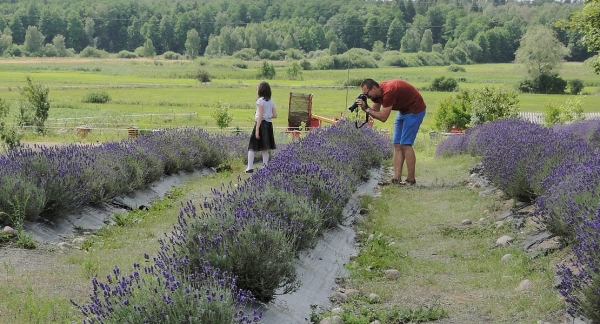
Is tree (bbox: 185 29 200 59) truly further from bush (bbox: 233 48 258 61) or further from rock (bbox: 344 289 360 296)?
rock (bbox: 344 289 360 296)

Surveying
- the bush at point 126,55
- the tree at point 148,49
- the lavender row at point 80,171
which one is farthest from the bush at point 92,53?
the lavender row at point 80,171

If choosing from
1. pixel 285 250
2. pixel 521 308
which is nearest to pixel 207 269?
pixel 285 250

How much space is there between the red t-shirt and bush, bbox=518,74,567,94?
76019 mm

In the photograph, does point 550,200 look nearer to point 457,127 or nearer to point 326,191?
point 326,191

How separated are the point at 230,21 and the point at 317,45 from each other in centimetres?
4160

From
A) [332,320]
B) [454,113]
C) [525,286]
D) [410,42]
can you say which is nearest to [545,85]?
[454,113]

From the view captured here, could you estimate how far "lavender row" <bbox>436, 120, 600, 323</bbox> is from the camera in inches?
168

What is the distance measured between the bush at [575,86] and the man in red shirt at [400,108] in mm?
74762

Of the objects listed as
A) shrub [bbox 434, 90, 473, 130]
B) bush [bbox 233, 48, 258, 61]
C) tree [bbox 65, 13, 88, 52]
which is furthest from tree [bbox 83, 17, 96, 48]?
shrub [bbox 434, 90, 473, 130]

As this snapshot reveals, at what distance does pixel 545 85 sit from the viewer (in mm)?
83500

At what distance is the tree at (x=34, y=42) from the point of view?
14545 centimetres

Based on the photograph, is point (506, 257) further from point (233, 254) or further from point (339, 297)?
point (233, 254)

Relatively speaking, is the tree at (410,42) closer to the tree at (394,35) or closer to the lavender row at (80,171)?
the tree at (394,35)

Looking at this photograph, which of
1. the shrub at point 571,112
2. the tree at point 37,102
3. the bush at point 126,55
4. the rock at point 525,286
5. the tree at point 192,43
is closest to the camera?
the rock at point 525,286
